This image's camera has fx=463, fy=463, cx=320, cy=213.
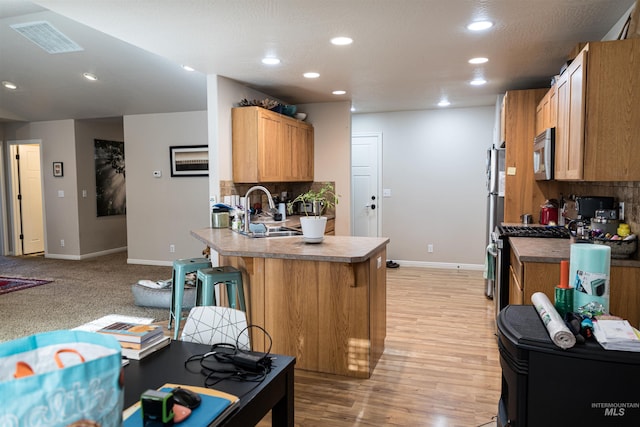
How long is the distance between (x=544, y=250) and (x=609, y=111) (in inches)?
36.9

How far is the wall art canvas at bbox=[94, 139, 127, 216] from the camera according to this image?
326 inches

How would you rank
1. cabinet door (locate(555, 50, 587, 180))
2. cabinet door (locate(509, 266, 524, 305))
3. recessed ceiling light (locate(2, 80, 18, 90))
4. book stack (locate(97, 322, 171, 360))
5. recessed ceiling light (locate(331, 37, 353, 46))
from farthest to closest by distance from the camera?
1. recessed ceiling light (locate(2, 80, 18, 90))
2. recessed ceiling light (locate(331, 37, 353, 46))
3. cabinet door (locate(509, 266, 524, 305))
4. cabinet door (locate(555, 50, 587, 180))
5. book stack (locate(97, 322, 171, 360))

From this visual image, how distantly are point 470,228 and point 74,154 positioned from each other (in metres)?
6.57

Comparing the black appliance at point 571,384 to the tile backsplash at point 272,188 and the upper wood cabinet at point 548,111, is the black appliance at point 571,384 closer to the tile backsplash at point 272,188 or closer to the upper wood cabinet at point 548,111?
the upper wood cabinet at point 548,111

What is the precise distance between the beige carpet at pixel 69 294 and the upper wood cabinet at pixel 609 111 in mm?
3934

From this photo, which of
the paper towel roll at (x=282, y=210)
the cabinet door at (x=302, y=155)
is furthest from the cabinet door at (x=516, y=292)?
the cabinet door at (x=302, y=155)

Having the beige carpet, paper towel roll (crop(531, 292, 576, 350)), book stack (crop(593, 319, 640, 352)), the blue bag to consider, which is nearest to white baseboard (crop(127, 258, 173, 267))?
the beige carpet

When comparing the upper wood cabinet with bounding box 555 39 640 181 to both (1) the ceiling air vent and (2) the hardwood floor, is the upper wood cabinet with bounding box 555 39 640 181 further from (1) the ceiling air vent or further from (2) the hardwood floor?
(1) the ceiling air vent

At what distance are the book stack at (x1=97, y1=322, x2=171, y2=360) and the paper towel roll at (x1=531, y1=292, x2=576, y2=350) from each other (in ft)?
4.61

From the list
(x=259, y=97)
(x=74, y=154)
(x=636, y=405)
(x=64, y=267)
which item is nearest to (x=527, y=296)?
(x=636, y=405)

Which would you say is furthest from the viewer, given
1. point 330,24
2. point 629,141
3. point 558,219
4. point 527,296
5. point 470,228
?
point 470,228

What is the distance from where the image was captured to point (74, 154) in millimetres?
7801

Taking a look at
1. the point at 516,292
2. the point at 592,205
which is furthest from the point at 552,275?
the point at 592,205

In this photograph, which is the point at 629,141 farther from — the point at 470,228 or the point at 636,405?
the point at 470,228
